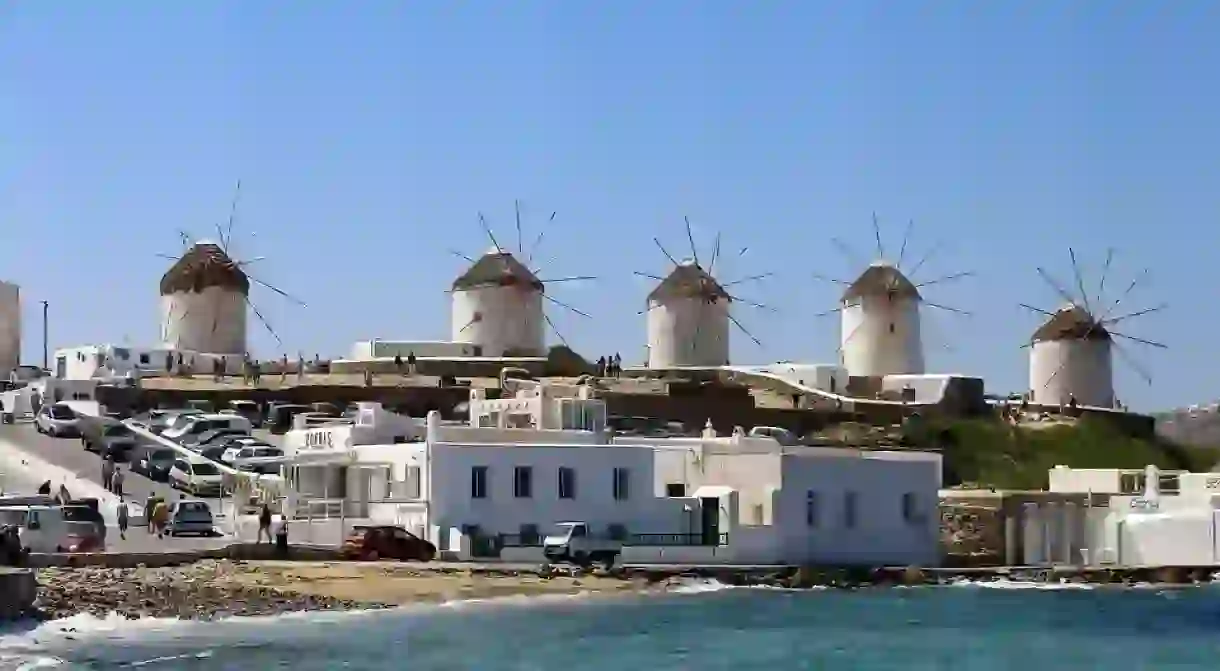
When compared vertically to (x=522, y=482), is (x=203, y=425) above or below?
above

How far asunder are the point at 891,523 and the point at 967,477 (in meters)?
19.8

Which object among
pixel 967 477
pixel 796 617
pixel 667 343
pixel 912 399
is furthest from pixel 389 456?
pixel 667 343

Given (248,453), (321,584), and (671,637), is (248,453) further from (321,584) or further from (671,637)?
(671,637)

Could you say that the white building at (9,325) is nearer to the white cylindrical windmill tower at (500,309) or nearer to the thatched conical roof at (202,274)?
the thatched conical roof at (202,274)

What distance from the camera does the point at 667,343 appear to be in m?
89.6

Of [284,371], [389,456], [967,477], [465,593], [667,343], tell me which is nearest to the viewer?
[465,593]

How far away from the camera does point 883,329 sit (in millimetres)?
90062

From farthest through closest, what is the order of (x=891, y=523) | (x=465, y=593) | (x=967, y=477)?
(x=967, y=477), (x=891, y=523), (x=465, y=593)

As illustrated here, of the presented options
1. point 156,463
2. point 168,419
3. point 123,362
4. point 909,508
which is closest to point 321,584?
point 156,463

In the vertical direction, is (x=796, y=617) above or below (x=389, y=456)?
below

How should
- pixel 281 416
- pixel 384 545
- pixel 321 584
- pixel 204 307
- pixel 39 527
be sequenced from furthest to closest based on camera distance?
pixel 204 307 < pixel 281 416 < pixel 384 545 < pixel 39 527 < pixel 321 584

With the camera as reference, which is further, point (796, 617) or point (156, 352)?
point (156, 352)

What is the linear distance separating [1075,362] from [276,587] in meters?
58.4

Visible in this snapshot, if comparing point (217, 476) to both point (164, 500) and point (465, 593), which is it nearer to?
point (164, 500)
